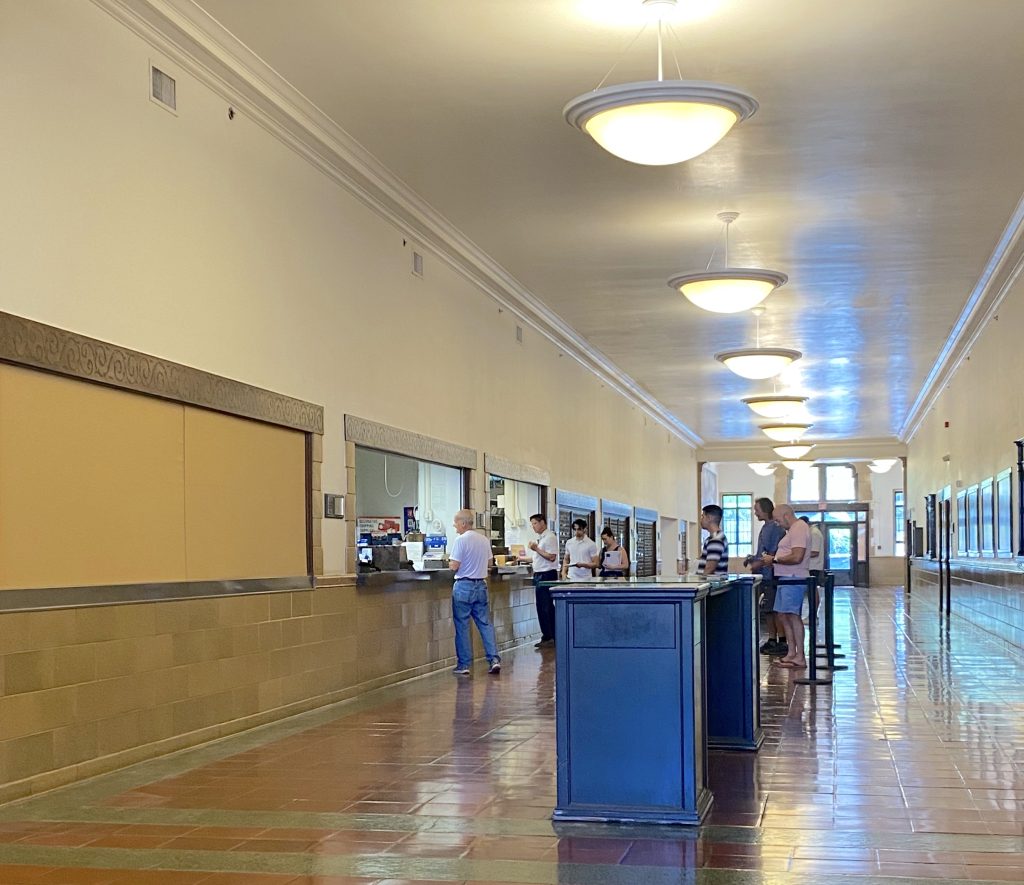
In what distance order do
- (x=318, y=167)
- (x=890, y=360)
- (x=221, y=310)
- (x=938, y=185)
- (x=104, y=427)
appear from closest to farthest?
(x=104, y=427) → (x=221, y=310) → (x=318, y=167) → (x=938, y=185) → (x=890, y=360)

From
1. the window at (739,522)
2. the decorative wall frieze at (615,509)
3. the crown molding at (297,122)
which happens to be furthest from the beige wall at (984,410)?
the window at (739,522)

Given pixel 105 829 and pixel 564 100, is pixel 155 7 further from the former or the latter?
pixel 105 829

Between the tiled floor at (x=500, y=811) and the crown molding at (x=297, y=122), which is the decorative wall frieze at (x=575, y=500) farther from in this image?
the tiled floor at (x=500, y=811)

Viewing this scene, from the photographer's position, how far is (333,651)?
8617 millimetres

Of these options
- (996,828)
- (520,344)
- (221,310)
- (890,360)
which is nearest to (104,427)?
(221,310)

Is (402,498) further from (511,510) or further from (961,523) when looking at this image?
(961,523)

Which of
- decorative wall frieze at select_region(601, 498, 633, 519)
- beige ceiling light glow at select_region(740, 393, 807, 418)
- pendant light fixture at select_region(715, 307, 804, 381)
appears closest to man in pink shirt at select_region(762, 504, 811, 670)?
pendant light fixture at select_region(715, 307, 804, 381)

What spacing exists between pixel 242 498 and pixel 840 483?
116ft

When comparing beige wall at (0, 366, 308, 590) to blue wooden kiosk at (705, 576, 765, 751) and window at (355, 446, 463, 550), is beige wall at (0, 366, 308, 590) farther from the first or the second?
blue wooden kiosk at (705, 576, 765, 751)

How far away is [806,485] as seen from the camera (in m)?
41.0

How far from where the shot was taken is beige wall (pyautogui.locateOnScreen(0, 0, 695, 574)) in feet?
18.4

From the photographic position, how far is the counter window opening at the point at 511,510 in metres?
13.2

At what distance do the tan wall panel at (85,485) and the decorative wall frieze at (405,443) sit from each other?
8.09 feet

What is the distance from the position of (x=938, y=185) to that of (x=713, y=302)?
189 centimetres
